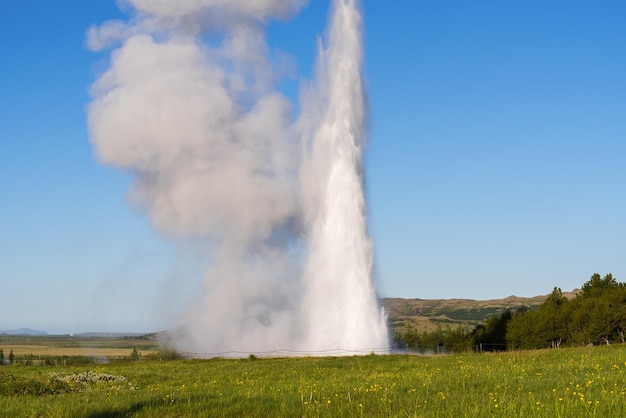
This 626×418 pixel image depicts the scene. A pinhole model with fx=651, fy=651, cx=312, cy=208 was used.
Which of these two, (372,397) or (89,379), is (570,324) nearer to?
(89,379)

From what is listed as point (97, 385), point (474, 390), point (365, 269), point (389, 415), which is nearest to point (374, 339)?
point (365, 269)

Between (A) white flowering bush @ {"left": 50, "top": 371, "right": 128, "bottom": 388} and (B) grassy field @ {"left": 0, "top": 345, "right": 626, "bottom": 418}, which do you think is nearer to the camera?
(B) grassy field @ {"left": 0, "top": 345, "right": 626, "bottom": 418}

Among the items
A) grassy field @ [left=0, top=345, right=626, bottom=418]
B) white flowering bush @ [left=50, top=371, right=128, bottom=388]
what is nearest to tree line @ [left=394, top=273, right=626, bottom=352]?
white flowering bush @ [left=50, top=371, right=128, bottom=388]

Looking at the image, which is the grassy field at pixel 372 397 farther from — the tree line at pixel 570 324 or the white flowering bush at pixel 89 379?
the tree line at pixel 570 324

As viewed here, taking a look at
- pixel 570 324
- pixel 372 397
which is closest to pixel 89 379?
pixel 372 397

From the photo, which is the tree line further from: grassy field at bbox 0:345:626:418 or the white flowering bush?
grassy field at bbox 0:345:626:418

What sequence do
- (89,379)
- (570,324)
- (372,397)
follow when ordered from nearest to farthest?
(372,397), (89,379), (570,324)

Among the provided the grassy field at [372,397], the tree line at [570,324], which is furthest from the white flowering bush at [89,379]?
the tree line at [570,324]

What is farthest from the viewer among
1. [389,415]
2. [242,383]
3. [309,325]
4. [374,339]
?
[309,325]

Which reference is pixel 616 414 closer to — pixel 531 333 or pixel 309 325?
pixel 309 325

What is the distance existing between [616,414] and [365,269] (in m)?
42.6

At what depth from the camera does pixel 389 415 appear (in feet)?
44.8

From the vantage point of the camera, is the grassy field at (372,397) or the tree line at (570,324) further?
the tree line at (570,324)

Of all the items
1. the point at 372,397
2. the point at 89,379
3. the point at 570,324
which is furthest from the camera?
the point at 570,324
